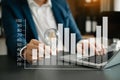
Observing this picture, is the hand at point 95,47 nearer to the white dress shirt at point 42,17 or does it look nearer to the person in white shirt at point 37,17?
the person in white shirt at point 37,17

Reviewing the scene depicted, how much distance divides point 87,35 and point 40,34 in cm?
17

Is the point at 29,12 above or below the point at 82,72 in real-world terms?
above

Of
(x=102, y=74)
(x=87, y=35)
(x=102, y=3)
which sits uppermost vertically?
(x=102, y=3)

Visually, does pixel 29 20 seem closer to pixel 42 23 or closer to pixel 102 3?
pixel 42 23

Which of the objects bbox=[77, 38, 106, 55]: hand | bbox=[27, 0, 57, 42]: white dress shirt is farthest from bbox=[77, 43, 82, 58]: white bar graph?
bbox=[27, 0, 57, 42]: white dress shirt

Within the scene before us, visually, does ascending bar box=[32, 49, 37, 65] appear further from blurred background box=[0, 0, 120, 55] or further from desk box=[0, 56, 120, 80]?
blurred background box=[0, 0, 120, 55]

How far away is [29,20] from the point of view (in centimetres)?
78

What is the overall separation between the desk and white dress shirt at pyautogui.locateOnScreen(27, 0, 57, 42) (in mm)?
156

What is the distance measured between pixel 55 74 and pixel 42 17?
0.27 m

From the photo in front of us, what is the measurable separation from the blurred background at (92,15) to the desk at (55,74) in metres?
0.18

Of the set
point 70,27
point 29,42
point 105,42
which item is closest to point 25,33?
point 29,42

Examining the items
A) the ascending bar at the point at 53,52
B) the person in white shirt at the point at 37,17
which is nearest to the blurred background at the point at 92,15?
the person in white shirt at the point at 37,17

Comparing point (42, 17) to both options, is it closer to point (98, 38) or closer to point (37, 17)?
point (37, 17)

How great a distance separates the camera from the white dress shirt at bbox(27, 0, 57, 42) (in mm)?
803
